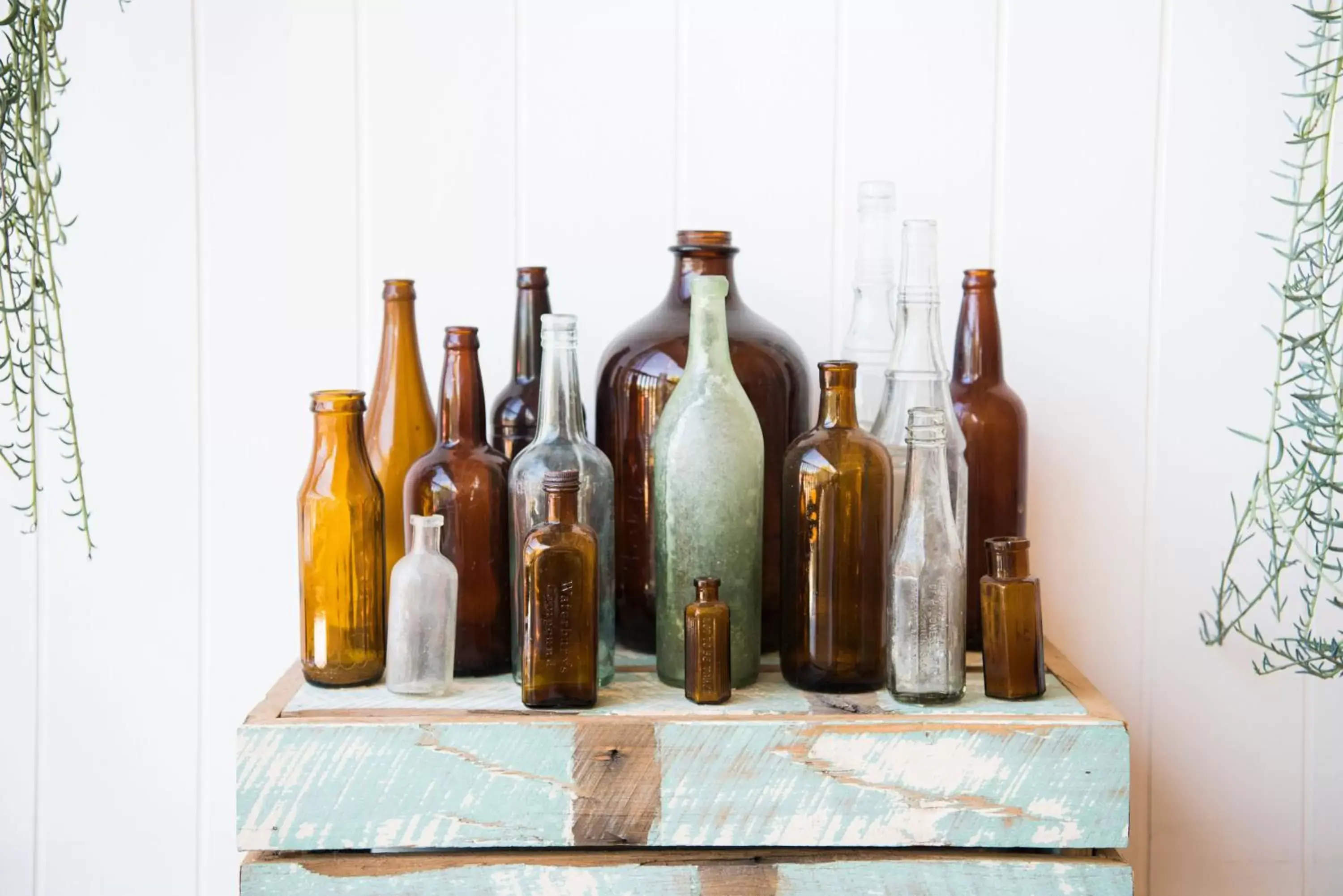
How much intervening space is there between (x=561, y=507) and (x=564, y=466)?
62mm

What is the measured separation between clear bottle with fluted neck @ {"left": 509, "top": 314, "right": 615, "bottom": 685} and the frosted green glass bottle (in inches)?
1.7

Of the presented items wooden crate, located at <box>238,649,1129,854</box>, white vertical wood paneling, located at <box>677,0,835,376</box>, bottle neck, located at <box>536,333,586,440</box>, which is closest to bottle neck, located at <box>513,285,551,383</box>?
bottle neck, located at <box>536,333,586,440</box>

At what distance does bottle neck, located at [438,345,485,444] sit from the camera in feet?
3.26

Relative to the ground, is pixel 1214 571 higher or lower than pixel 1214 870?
higher

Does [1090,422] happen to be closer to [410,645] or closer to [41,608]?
[410,645]

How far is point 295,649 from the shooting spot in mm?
1267

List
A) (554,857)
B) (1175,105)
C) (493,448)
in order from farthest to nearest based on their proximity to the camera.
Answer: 1. (1175,105)
2. (493,448)
3. (554,857)

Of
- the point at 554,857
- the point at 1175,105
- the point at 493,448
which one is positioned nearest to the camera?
the point at 554,857

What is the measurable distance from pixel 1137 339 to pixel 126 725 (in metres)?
1.12

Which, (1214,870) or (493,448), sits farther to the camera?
(1214,870)

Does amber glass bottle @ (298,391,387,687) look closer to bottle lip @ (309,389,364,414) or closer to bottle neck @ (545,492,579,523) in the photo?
bottle lip @ (309,389,364,414)

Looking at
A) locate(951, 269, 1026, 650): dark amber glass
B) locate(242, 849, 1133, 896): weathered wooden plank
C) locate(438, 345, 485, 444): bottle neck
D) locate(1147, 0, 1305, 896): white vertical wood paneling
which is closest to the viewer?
locate(242, 849, 1133, 896): weathered wooden plank

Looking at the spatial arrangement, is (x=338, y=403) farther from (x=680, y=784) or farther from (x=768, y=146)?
(x=768, y=146)

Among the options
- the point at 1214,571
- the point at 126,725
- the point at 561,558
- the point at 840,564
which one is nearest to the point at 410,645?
the point at 561,558
